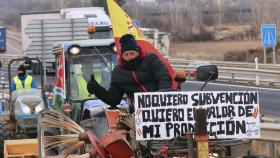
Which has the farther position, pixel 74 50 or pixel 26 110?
pixel 26 110

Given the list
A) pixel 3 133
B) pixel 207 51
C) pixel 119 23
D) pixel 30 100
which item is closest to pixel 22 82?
pixel 30 100

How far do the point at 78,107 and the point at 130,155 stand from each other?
428 cm

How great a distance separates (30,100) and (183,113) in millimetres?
7346

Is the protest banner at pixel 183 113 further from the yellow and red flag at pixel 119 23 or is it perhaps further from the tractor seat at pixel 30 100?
the tractor seat at pixel 30 100

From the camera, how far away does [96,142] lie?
23.1 ft

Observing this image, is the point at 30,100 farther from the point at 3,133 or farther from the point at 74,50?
the point at 74,50

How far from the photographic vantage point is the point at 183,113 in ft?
22.0

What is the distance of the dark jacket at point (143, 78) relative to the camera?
319 inches

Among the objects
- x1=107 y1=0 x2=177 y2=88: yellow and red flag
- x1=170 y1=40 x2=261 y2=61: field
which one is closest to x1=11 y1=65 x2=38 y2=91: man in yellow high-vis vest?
x1=107 y1=0 x2=177 y2=88: yellow and red flag

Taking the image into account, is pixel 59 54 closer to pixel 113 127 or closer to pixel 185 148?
pixel 113 127

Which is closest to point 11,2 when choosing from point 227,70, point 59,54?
point 227,70

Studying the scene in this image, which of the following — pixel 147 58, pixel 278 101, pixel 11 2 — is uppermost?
pixel 11 2

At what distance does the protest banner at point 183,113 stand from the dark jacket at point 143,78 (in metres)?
1.24

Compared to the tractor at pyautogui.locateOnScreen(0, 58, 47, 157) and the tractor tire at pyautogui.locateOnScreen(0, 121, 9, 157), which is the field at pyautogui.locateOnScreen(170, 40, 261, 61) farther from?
the tractor tire at pyautogui.locateOnScreen(0, 121, 9, 157)
